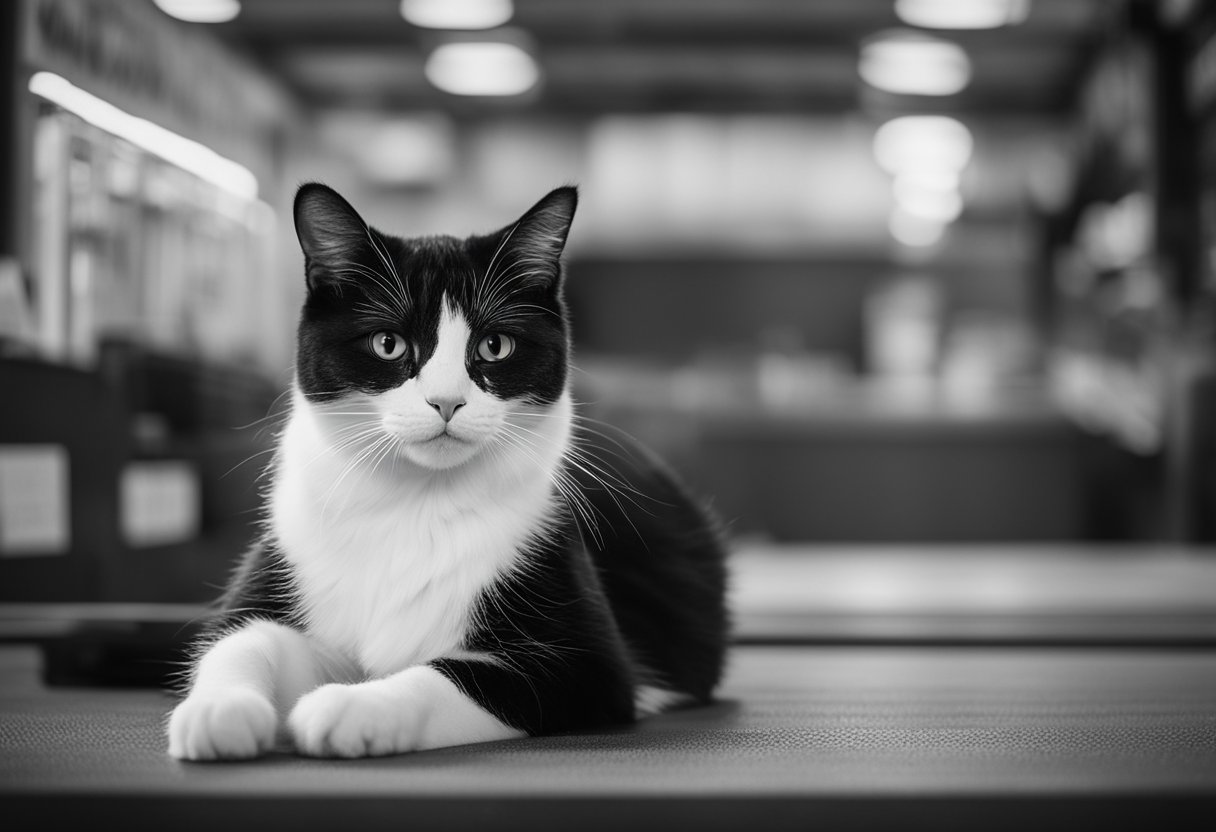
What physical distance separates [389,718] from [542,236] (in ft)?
1.34

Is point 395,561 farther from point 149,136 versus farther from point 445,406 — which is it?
point 149,136

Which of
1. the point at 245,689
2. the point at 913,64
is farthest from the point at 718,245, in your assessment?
the point at 245,689

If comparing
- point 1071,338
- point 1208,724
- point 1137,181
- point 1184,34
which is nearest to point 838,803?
point 1208,724

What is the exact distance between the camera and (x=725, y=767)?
2.16ft

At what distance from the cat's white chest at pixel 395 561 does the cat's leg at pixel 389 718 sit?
0.07 m

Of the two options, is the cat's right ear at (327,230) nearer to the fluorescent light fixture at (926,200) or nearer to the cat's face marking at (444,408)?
the cat's face marking at (444,408)

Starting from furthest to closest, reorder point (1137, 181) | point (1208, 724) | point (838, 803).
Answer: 1. point (1137, 181)
2. point (1208, 724)
3. point (838, 803)

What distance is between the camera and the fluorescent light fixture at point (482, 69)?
5059 millimetres

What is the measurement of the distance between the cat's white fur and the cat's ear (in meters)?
0.09

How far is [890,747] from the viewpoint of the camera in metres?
0.73

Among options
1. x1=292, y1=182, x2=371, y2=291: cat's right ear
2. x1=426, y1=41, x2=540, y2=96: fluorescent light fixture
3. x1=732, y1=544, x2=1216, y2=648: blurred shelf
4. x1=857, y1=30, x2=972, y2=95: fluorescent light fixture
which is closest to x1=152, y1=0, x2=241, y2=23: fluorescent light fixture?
x1=292, y1=182, x2=371, y2=291: cat's right ear

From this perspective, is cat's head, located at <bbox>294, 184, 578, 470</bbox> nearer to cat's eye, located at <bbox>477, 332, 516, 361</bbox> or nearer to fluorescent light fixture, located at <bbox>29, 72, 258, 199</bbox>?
cat's eye, located at <bbox>477, 332, 516, 361</bbox>

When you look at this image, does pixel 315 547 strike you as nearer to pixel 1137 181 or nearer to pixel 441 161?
pixel 1137 181

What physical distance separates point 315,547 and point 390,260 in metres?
0.23
